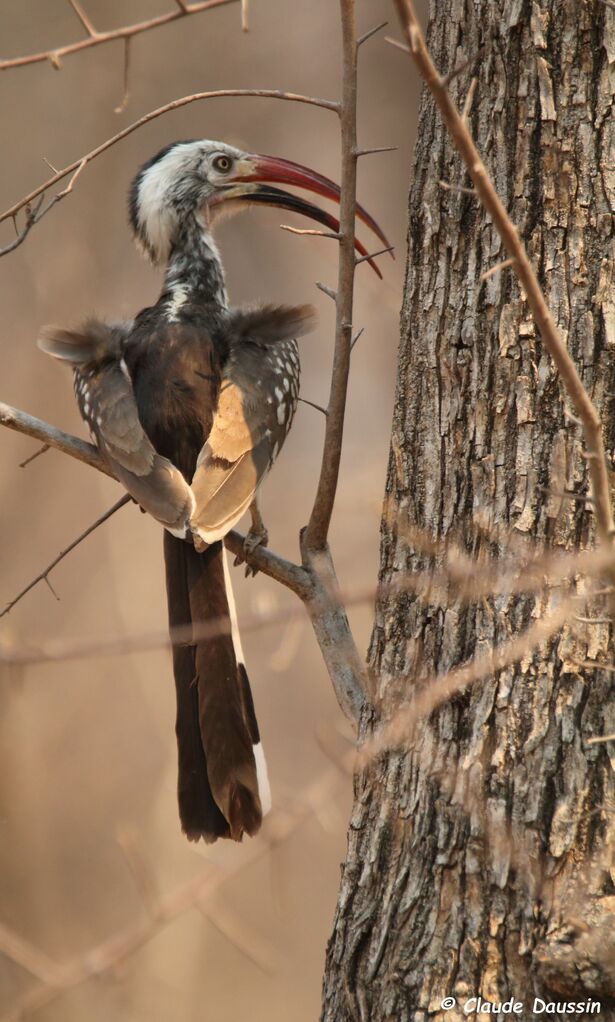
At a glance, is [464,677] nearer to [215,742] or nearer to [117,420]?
[215,742]

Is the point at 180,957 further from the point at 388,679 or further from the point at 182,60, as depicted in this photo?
the point at 182,60

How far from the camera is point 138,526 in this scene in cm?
654

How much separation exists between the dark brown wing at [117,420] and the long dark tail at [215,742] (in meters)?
0.27

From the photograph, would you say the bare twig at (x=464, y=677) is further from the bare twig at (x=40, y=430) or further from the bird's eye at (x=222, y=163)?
the bird's eye at (x=222, y=163)

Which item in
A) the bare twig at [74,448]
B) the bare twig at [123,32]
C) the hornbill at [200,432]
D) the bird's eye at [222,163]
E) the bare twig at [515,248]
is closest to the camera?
the bare twig at [515,248]

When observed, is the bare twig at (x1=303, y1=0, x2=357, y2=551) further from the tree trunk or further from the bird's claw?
the bird's claw

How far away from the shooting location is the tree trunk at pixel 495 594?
1624mm

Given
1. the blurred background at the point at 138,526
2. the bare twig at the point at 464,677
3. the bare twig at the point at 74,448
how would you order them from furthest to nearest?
the blurred background at the point at 138,526
the bare twig at the point at 74,448
the bare twig at the point at 464,677

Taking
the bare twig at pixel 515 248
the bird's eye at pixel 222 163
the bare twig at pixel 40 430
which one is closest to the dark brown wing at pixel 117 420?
the bare twig at pixel 40 430

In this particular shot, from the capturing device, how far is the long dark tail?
2.35 m

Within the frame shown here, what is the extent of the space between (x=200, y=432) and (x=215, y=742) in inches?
32.0

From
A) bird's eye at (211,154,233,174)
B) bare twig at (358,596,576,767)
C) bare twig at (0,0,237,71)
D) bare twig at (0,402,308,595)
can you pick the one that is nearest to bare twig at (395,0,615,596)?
bare twig at (358,596,576,767)

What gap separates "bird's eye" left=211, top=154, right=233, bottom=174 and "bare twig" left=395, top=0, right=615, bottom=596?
2644 mm

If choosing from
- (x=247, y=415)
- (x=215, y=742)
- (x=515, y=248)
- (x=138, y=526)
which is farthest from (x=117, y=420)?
(x=138, y=526)
